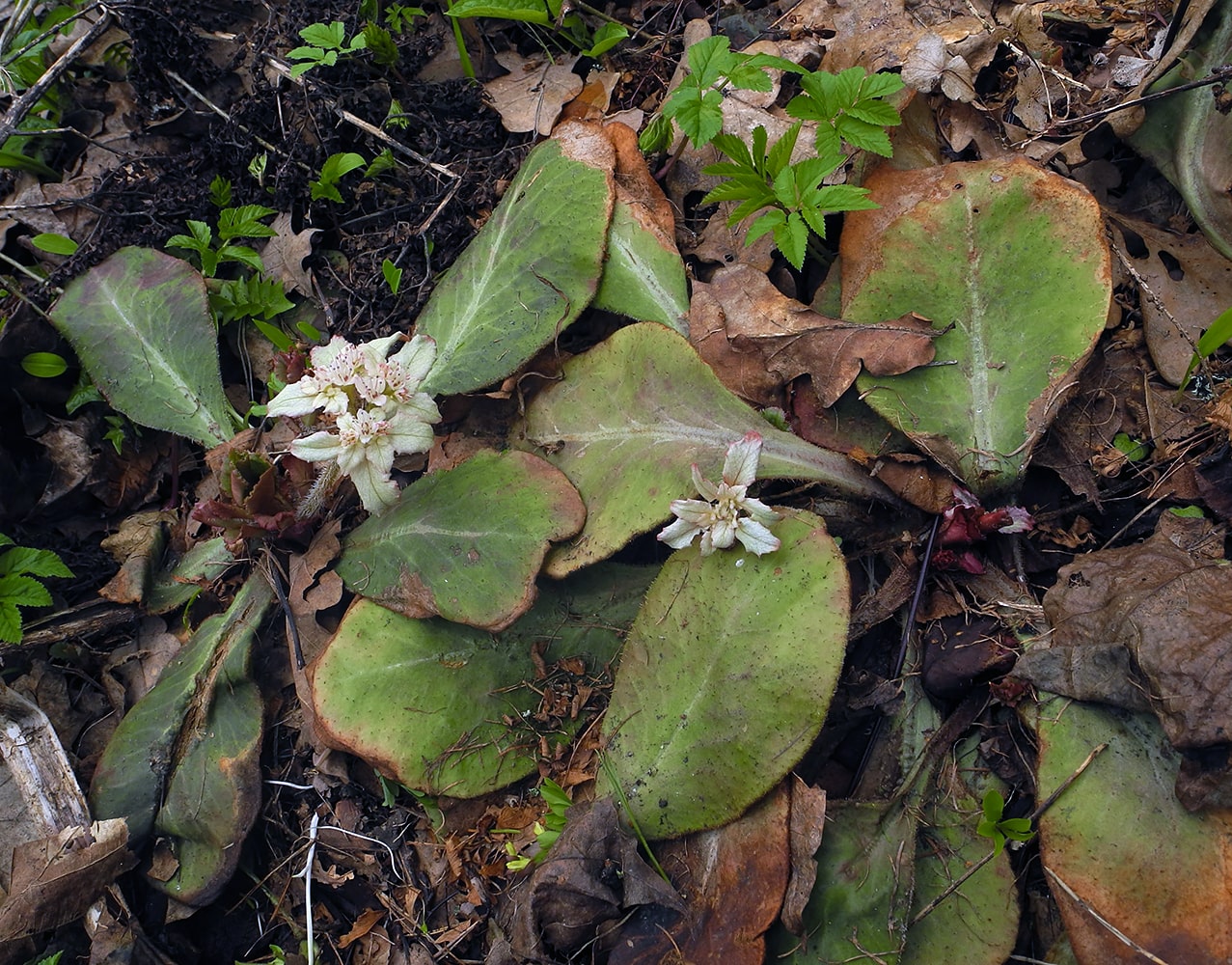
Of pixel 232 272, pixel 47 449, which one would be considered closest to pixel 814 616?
pixel 232 272

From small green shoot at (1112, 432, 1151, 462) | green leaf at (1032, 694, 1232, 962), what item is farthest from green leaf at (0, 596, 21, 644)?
small green shoot at (1112, 432, 1151, 462)

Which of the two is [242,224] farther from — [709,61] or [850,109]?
[850,109]

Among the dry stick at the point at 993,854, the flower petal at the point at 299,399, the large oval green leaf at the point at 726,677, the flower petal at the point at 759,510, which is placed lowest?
the dry stick at the point at 993,854

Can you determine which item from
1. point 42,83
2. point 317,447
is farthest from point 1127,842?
point 42,83

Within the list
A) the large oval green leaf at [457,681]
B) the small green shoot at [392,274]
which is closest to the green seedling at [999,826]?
the large oval green leaf at [457,681]

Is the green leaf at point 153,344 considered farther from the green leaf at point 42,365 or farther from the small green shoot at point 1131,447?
the small green shoot at point 1131,447

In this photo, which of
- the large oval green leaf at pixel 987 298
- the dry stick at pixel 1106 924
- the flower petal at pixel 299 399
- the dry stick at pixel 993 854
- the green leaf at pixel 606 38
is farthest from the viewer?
the green leaf at pixel 606 38

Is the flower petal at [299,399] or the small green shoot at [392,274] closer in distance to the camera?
the flower petal at [299,399]

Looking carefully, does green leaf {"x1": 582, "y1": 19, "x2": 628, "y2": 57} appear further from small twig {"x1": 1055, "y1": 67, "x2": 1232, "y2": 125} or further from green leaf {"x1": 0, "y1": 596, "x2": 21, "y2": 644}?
green leaf {"x1": 0, "y1": 596, "x2": 21, "y2": 644}
